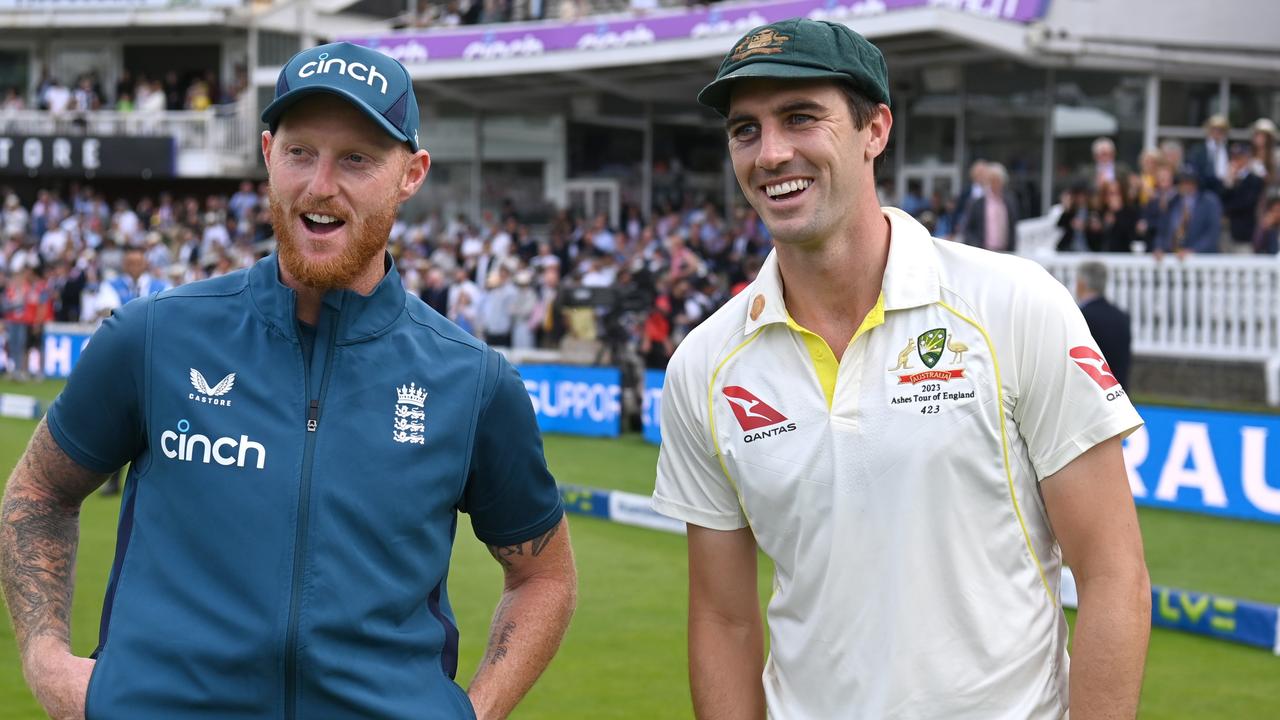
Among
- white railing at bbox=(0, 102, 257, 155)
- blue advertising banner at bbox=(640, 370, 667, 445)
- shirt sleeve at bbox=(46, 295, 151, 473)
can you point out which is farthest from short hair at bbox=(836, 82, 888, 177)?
white railing at bbox=(0, 102, 257, 155)

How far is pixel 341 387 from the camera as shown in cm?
273

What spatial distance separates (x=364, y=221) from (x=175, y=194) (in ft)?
134

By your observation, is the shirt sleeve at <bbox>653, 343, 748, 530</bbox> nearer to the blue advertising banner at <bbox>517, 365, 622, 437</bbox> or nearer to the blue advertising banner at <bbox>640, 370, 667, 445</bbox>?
the blue advertising banner at <bbox>640, 370, 667, 445</bbox>

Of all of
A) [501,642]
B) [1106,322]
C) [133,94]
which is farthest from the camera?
[133,94]

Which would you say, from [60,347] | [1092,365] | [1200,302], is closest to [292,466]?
Result: [1092,365]

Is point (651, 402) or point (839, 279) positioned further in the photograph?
point (651, 402)

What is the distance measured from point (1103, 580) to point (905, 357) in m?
0.55

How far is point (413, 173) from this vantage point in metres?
2.97

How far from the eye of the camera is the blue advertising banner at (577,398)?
17453mm

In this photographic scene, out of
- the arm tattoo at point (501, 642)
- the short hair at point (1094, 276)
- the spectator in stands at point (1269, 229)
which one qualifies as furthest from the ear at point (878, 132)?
the spectator in stands at point (1269, 229)

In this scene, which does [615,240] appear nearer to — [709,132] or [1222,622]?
[709,132]

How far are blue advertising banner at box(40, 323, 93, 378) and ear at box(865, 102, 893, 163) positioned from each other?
Answer: 77.1 feet

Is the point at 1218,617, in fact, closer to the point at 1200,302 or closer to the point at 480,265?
the point at 1200,302

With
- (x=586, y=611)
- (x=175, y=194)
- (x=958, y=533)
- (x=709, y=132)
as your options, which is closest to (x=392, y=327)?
(x=958, y=533)
